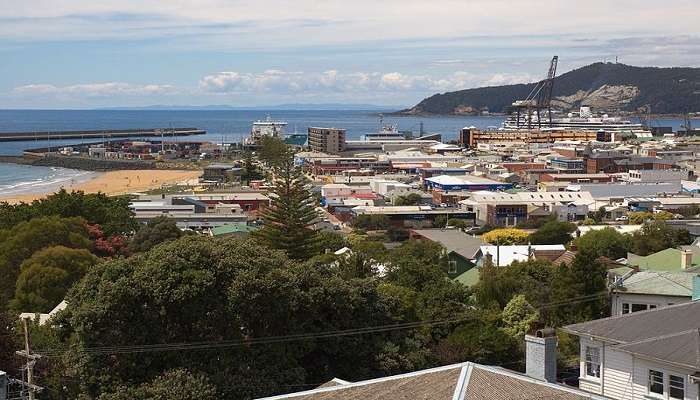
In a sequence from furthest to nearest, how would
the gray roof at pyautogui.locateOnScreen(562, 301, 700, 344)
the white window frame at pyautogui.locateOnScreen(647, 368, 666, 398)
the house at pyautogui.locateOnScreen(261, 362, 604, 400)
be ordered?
Answer: the gray roof at pyautogui.locateOnScreen(562, 301, 700, 344) < the white window frame at pyautogui.locateOnScreen(647, 368, 666, 398) < the house at pyautogui.locateOnScreen(261, 362, 604, 400)

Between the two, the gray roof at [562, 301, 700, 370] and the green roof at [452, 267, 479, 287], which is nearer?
the gray roof at [562, 301, 700, 370]

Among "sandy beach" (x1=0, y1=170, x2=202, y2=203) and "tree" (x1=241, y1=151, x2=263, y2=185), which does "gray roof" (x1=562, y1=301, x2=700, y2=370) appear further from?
"tree" (x1=241, y1=151, x2=263, y2=185)

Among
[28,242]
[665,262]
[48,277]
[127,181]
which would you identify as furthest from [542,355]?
[127,181]

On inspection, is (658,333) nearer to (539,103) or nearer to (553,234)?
(553,234)

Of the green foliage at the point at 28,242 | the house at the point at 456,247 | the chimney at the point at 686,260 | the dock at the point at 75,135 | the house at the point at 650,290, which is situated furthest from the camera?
the dock at the point at 75,135

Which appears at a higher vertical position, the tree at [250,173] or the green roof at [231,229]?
the green roof at [231,229]

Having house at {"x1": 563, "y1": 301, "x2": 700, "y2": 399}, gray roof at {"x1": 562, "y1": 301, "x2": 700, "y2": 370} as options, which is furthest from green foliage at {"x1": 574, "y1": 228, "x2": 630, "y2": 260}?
gray roof at {"x1": 562, "y1": 301, "x2": 700, "y2": 370}

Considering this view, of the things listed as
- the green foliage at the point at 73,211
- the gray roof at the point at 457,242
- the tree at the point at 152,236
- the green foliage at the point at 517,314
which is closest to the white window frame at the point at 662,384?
the green foliage at the point at 517,314

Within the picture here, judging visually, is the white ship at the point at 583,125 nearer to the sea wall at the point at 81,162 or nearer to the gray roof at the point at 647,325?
the sea wall at the point at 81,162
